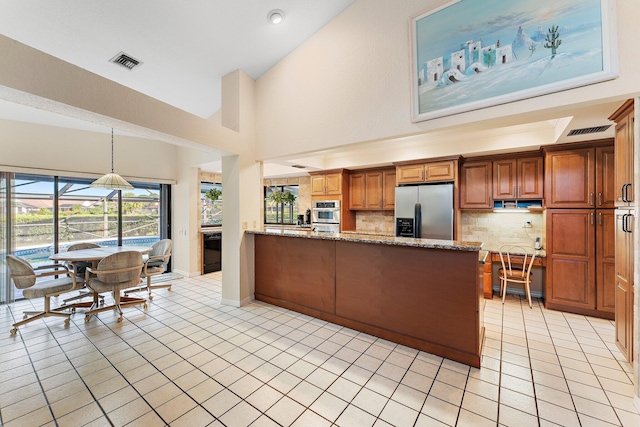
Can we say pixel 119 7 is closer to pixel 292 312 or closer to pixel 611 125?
pixel 292 312

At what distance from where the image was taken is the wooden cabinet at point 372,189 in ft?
17.0

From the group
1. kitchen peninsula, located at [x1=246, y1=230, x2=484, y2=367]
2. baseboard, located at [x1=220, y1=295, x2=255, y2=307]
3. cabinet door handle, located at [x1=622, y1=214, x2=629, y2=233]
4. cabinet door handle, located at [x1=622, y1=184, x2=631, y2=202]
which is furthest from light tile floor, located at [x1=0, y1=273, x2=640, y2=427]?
cabinet door handle, located at [x1=622, y1=184, x2=631, y2=202]

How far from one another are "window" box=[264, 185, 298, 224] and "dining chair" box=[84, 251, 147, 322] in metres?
3.77

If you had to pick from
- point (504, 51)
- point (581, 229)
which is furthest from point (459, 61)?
point (581, 229)

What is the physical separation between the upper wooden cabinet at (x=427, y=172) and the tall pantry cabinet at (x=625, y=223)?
1.99m

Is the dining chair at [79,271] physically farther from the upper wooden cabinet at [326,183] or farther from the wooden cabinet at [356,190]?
the wooden cabinet at [356,190]

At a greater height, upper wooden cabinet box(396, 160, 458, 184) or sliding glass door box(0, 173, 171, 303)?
upper wooden cabinet box(396, 160, 458, 184)

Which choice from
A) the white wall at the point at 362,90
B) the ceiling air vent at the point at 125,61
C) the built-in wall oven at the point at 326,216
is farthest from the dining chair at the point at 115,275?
the built-in wall oven at the point at 326,216

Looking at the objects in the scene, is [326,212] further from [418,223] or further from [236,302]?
[236,302]

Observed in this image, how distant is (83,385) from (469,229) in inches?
214

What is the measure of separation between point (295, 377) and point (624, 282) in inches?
116

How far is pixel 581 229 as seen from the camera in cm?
333

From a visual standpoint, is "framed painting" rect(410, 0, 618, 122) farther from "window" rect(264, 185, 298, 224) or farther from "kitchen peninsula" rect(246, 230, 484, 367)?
"window" rect(264, 185, 298, 224)

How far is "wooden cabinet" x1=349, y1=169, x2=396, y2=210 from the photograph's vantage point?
519 cm
